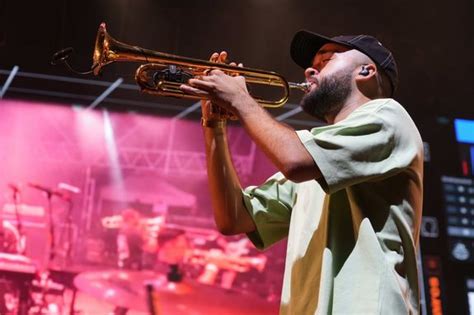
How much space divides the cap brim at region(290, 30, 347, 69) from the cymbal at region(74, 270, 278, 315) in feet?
5.94

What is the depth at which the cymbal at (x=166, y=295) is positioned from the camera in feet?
11.4

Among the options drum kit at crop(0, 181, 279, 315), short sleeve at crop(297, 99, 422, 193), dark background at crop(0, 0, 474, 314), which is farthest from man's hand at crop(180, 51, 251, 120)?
dark background at crop(0, 0, 474, 314)

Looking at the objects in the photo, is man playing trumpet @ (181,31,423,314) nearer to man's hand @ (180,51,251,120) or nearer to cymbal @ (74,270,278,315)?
man's hand @ (180,51,251,120)

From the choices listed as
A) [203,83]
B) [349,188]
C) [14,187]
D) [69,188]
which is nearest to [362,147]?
[349,188]

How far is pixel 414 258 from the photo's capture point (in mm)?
1676

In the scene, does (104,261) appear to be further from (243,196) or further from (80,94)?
(243,196)

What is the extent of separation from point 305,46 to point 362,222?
29.7 inches

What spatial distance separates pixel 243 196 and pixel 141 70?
540 millimetres

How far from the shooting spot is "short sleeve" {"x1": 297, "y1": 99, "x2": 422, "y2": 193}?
160 centimetres

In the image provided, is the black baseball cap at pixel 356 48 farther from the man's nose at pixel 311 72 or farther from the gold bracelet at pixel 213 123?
the gold bracelet at pixel 213 123

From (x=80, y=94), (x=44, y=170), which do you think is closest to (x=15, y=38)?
(x=80, y=94)

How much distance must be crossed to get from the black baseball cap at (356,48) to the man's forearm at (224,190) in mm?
388

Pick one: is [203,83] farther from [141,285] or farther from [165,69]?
[141,285]

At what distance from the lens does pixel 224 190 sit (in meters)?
2.07
